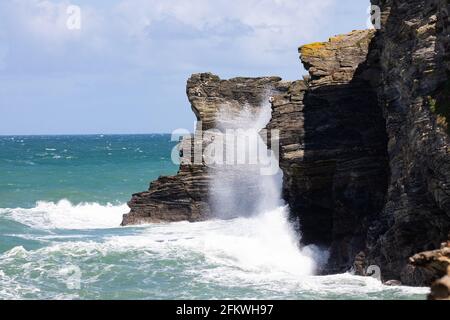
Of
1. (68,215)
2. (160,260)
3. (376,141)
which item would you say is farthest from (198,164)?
(160,260)

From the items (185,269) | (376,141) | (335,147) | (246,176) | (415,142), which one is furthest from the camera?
(246,176)

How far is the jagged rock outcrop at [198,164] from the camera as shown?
1842 inches

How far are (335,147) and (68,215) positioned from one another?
78.2 ft

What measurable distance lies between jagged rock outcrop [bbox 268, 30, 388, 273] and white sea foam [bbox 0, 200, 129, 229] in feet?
48.1

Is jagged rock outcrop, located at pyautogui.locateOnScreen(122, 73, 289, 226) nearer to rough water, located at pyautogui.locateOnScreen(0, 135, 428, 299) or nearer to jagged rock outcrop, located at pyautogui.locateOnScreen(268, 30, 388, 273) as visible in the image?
rough water, located at pyautogui.locateOnScreen(0, 135, 428, 299)

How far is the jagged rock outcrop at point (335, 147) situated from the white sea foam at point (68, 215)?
48.1 ft

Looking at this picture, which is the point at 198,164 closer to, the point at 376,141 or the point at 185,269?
the point at 376,141

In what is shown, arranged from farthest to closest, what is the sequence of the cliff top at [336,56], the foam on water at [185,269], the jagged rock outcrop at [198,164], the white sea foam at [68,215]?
the white sea foam at [68,215]
the jagged rock outcrop at [198,164]
the cliff top at [336,56]
the foam on water at [185,269]

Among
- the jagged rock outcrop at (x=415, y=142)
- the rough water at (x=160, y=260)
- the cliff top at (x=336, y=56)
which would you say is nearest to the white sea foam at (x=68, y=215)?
the rough water at (x=160, y=260)

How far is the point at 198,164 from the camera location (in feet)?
155

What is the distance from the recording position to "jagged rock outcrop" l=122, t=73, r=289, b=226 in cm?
4678

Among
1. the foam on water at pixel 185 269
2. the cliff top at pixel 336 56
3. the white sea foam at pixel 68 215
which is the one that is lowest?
the foam on water at pixel 185 269

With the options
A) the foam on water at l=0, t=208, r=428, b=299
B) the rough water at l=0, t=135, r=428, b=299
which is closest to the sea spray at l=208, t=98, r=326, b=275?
the rough water at l=0, t=135, r=428, b=299

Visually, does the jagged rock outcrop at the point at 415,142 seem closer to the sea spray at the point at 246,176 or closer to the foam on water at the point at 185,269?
the foam on water at the point at 185,269
